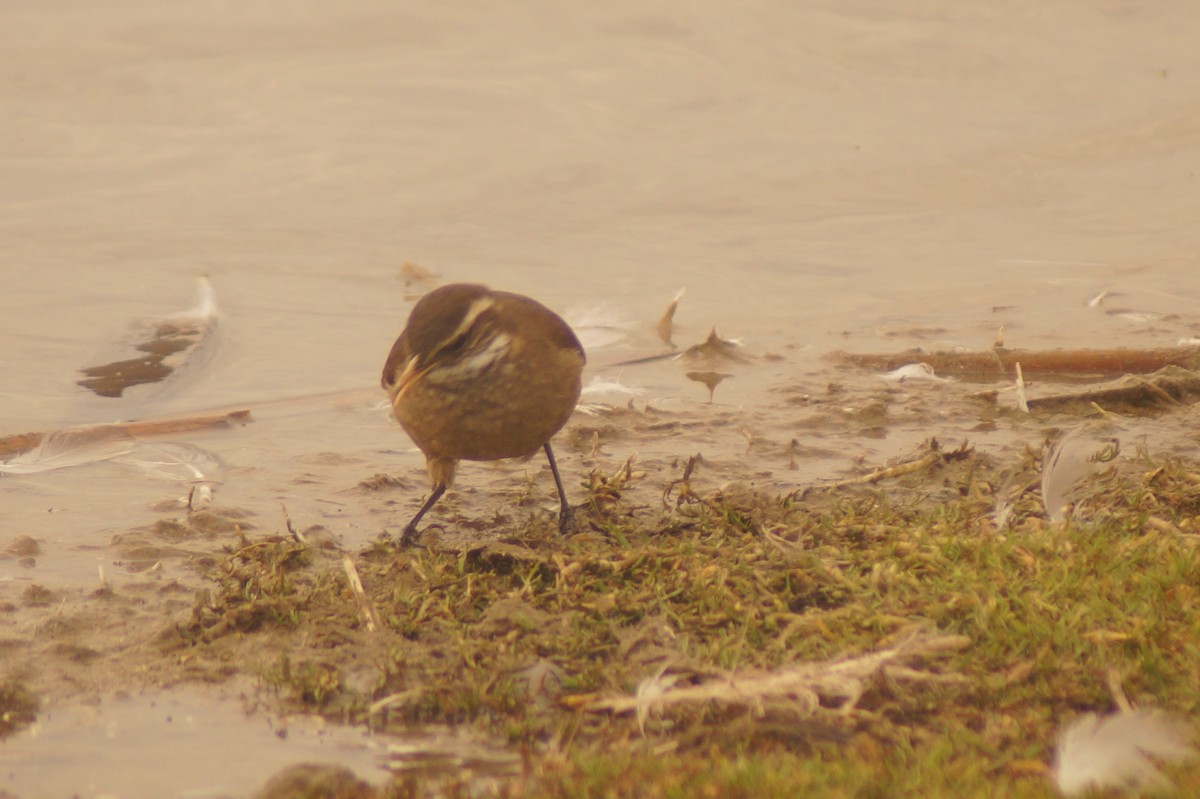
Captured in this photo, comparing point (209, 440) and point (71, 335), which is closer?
point (209, 440)

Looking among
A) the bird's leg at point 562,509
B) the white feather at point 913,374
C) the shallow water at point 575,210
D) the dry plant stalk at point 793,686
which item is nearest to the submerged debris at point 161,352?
the shallow water at point 575,210

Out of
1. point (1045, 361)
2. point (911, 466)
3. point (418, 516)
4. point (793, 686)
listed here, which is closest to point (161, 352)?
point (418, 516)

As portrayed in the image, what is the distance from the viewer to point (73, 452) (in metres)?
6.84

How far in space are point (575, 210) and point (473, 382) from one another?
18.4ft

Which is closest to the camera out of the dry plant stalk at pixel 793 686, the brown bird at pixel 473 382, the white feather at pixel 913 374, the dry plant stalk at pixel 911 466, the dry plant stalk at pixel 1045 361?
the dry plant stalk at pixel 793 686

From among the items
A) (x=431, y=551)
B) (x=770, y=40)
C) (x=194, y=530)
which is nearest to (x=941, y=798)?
(x=431, y=551)

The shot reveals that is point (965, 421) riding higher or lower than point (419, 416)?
lower

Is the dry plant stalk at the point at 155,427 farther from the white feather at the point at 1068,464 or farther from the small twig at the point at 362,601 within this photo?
the white feather at the point at 1068,464

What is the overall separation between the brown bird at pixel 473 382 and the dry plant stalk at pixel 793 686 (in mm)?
1781

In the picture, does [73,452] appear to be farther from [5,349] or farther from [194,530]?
[5,349]

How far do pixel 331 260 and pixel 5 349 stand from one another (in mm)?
2394

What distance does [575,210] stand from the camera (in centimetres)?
1096

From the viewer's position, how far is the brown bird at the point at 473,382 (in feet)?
18.2

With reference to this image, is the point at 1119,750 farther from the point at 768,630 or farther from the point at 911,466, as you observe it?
the point at 911,466
